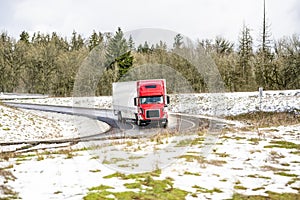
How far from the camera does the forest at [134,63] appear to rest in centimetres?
3494

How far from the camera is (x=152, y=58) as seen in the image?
36438 millimetres

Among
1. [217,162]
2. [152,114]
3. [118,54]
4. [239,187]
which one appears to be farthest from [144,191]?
[118,54]

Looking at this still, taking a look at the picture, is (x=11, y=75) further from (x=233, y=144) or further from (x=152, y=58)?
(x=233, y=144)

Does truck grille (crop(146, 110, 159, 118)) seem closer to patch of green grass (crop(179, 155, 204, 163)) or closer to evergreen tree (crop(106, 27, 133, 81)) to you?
evergreen tree (crop(106, 27, 133, 81))

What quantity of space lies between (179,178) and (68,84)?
67.3m

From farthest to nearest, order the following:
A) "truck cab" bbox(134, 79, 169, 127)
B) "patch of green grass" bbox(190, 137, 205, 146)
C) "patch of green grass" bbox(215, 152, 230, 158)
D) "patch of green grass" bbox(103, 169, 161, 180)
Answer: "truck cab" bbox(134, 79, 169, 127)
"patch of green grass" bbox(190, 137, 205, 146)
"patch of green grass" bbox(215, 152, 230, 158)
"patch of green grass" bbox(103, 169, 161, 180)

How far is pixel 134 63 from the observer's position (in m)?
34.8

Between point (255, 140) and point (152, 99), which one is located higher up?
point (152, 99)

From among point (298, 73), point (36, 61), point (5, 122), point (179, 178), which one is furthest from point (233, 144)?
point (36, 61)

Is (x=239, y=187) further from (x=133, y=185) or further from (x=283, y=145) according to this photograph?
(x=283, y=145)

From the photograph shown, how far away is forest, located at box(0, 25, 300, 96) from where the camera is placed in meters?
34.9

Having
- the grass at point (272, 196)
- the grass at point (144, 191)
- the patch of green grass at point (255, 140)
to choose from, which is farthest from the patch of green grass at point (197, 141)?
the grass at point (272, 196)

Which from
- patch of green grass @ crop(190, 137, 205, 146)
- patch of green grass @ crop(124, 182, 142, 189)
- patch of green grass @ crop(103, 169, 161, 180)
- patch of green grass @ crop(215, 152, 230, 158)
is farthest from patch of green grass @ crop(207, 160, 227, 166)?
patch of green grass @ crop(190, 137, 205, 146)

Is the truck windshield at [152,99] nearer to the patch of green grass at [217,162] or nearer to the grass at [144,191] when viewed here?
the patch of green grass at [217,162]
